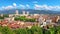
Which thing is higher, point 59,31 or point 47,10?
point 47,10

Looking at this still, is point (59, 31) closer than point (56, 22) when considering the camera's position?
Yes

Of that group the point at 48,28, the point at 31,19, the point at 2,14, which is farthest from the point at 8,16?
the point at 48,28

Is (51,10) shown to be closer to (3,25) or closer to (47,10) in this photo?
(47,10)

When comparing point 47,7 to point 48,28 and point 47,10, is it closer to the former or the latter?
point 47,10

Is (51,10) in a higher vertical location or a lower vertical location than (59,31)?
higher

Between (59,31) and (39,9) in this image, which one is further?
(39,9)

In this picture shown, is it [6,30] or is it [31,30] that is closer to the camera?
[6,30]

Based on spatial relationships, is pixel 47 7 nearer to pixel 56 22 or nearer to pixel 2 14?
pixel 56 22

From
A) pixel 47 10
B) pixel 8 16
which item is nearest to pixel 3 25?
pixel 8 16
